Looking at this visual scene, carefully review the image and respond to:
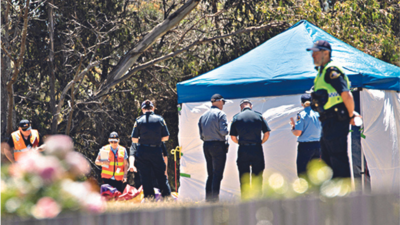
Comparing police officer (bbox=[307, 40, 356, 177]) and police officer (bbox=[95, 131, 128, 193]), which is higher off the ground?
police officer (bbox=[307, 40, 356, 177])

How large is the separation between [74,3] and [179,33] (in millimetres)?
3080

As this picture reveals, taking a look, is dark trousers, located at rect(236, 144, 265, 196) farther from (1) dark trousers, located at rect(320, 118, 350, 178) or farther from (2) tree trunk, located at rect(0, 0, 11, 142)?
(2) tree trunk, located at rect(0, 0, 11, 142)

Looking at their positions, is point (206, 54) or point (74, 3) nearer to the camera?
point (74, 3)

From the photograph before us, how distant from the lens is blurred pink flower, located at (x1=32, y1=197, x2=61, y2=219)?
6.52 feet

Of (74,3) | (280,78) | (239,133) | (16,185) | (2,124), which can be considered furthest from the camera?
(74,3)

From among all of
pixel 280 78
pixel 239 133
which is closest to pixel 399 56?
pixel 280 78

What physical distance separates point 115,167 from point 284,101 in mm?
3380

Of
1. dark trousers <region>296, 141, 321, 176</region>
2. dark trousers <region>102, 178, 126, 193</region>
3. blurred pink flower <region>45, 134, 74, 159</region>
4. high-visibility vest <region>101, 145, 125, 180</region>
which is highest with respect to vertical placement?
blurred pink flower <region>45, 134, 74, 159</region>

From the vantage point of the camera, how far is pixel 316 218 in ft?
6.97

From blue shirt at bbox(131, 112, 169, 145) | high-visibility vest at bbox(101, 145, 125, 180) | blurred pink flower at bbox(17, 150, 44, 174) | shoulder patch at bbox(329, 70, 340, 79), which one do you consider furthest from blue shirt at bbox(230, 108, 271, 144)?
blurred pink flower at bbox(17, 150, 44, 174)

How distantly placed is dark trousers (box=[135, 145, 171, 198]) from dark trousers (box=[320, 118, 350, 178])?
3.17 m

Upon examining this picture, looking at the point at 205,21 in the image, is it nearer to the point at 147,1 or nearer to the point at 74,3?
the point at 147,1

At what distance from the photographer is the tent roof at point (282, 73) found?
23.3 ft

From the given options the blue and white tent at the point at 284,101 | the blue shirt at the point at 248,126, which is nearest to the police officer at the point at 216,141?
the blue shirt at the point at 248,126
